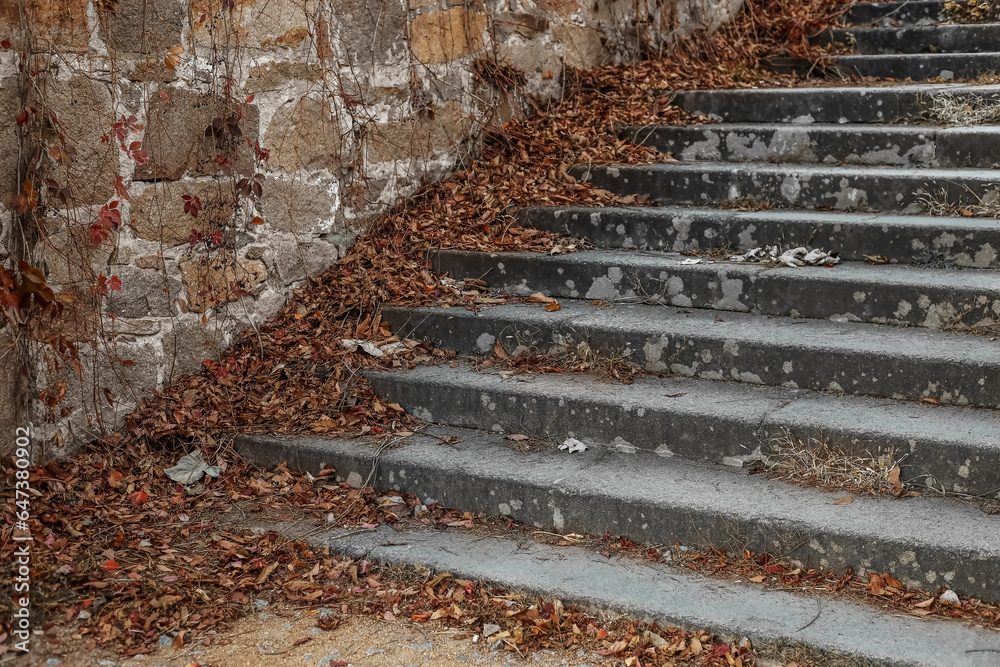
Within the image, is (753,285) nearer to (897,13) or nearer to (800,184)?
(800,184)

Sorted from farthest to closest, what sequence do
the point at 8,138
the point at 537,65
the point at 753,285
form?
1. the point at 537,65
2. the point at 753,285
3. the point at 8,138

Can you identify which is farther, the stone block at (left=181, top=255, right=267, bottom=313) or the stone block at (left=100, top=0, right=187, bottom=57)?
the stone block at (left=181, top=255, right=267, bottom=313)

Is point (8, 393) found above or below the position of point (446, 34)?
below

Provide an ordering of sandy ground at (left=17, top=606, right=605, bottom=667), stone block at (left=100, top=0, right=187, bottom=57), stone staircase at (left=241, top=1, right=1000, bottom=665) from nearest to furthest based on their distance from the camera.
Answer: sandy ground at (left=17, top=606, right=605, bottom=667)
stone staircase at (left=241, top=1, right=1000, bottom=665)
stone block at (left=100, top=0, right=187, bottom=57)

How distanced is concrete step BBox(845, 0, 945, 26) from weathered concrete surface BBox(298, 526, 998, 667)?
4.46 m

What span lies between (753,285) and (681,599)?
1.51 m

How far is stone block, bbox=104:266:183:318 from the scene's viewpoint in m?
3.65

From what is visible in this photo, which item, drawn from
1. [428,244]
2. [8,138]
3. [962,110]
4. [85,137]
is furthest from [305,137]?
[962,110]

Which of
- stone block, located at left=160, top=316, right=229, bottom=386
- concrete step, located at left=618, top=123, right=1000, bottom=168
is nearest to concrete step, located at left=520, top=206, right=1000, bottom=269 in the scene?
concrete step, located at left=618, top=123, right=1000, bottom=168

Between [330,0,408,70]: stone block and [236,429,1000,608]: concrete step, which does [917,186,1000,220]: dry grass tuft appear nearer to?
[236,429,1000,608]: concrete step

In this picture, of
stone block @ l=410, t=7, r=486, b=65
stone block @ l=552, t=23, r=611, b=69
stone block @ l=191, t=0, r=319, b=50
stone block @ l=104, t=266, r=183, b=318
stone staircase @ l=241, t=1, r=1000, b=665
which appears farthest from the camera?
stone block @ l=552, t=23, r=611, b=69

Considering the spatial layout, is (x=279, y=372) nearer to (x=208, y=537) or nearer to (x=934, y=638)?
(x=208, y=537)

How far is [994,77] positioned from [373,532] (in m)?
4.05

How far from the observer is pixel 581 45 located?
5.26 metres
